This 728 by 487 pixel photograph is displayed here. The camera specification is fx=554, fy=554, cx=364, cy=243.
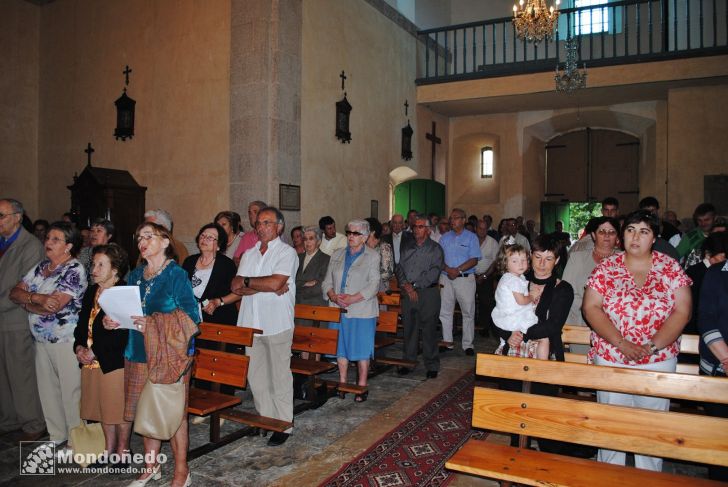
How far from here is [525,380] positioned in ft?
9.50

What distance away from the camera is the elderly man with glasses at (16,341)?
13.9 feet

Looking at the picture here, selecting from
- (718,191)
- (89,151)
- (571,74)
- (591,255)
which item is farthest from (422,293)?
(718,191)

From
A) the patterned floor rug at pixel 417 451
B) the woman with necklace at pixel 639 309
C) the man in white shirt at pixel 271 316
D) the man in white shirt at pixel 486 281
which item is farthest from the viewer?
the man in white shirt at pixel 486 281

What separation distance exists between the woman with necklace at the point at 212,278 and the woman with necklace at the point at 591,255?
2.76 metres

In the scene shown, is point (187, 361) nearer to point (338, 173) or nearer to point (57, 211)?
point (338, 173)

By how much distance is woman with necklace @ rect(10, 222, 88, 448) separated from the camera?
3.94 meters

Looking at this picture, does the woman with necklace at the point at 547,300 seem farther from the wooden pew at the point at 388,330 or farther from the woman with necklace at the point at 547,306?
the wooden pew at the point at 388,330

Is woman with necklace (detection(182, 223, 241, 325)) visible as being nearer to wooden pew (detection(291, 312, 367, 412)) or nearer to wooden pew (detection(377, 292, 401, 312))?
wooden pew (detection(291, 312, 367, 412))

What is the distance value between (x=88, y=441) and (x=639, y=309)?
353cm

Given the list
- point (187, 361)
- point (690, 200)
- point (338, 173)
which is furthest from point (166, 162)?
point (690, 200)

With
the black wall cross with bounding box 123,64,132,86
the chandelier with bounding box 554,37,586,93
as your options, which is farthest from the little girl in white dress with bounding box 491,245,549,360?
the black wall cross with bounding box 123,64,132,86

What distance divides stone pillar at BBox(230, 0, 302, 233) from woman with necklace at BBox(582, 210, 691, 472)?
5.53 m

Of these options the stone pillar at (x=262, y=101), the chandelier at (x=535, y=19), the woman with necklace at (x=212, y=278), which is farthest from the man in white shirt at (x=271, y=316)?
the chandelier at (x=535, y=19)

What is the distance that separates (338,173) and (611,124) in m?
7.97
